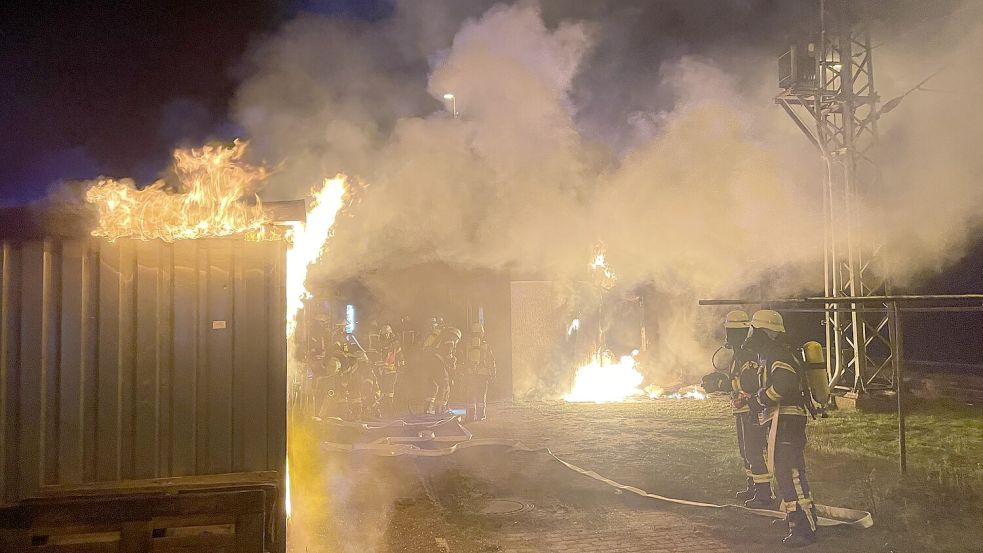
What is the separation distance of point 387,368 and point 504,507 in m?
6.78

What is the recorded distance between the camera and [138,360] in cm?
425

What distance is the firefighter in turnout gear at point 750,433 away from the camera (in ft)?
19.6

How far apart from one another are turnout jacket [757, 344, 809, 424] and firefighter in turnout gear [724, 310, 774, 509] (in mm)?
A: 569

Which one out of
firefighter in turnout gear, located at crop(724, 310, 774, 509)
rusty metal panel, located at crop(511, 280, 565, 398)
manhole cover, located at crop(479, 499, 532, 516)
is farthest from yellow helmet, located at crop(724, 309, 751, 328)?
rusty metal panel, located at crop(511, 280, 565, 398)

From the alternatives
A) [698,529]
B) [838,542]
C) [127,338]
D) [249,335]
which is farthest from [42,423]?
[838,542]

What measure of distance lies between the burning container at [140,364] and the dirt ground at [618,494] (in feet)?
4.86

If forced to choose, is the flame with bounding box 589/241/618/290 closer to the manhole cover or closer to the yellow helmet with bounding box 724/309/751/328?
the yellow helmet with bounding box 724/309/751/328

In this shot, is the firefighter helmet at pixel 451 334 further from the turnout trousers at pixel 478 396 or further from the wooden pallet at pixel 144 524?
the wooden pallet at pixel 144 524

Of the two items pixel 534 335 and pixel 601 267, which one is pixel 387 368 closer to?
pixel 534 335

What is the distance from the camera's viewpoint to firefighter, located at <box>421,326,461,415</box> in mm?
11945

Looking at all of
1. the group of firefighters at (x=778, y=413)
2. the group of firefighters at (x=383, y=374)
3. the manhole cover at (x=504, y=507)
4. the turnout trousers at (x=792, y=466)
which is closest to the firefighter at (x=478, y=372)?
the group of firefighters at (x=383, y=374)

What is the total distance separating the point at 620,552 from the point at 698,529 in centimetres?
89

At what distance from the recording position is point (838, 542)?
504 centimetres

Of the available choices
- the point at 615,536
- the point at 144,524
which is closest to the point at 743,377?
the point at 615,536
